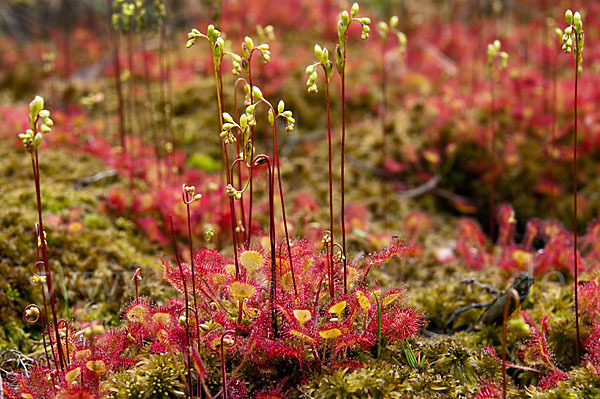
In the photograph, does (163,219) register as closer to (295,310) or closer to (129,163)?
(129,163)

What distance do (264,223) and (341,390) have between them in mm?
2127

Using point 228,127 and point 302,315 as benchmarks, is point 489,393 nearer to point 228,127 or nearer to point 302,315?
point 302,315

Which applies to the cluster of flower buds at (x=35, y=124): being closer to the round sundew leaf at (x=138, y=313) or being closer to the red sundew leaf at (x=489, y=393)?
the round sundew leaf at (x=138, y=313)

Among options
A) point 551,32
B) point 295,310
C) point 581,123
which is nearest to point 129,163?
point 295,310

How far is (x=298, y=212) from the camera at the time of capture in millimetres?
3877

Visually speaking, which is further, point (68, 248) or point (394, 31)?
point (394, 31)

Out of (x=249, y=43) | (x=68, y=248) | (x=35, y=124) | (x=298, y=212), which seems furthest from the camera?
(x=298, y=212)

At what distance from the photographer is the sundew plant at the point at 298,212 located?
77.0 inches

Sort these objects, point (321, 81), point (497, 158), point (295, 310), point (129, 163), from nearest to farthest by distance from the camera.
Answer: point (295, 310)
point (129, 163)
point (497, 158)
point (321, 81)

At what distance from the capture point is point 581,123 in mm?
4840

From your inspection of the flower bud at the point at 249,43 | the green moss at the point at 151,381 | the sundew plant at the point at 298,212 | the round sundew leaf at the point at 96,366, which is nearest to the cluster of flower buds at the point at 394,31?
the sundew plant at the point at 298,212

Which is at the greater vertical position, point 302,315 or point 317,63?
point 317,63

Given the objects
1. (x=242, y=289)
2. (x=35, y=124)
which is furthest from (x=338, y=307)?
(x=35, y=124)

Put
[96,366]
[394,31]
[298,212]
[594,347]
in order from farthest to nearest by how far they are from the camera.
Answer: [394,31]
[298,212]
[594,347]
[96,366]
